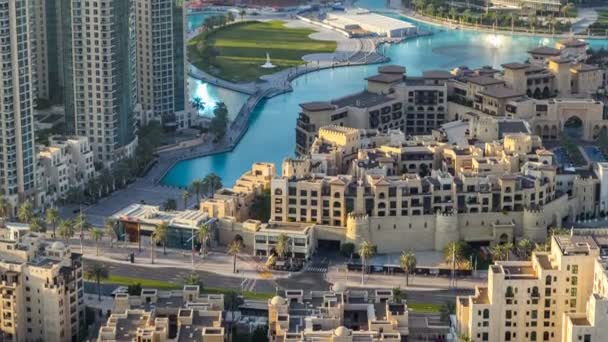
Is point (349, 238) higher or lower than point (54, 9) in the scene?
lower

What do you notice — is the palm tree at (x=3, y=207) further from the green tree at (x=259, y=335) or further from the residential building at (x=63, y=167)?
the green tree at (x=259, y=335)

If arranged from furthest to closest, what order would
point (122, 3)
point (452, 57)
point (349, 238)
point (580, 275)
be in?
point (452, 57) < point (122, 3) < point (349, 238) < point (580, 275)

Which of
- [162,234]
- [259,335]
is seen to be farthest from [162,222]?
[259,335]

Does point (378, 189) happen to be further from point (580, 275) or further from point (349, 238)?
point (580, 275)

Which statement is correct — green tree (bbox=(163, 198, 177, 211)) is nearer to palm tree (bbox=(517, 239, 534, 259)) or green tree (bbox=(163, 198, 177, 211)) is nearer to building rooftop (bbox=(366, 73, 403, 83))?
palm tree (bbox=(517, 239, 534, 259))

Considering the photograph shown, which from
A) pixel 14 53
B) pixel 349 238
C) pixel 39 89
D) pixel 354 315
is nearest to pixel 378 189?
pixel 349 238

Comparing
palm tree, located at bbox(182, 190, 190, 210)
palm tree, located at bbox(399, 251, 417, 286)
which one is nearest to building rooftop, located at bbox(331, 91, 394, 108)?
palm tree, located at bbox(182, 190, 190, 210)
